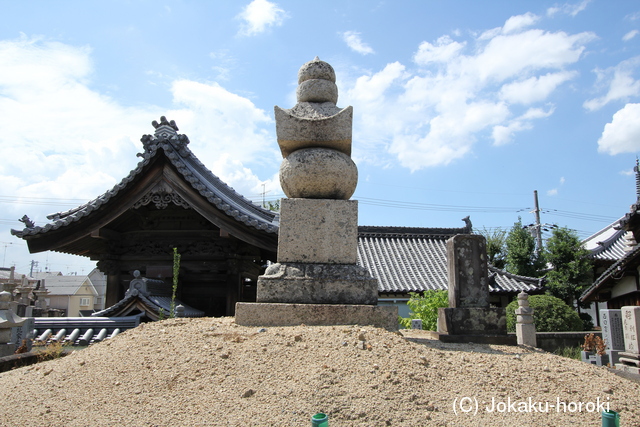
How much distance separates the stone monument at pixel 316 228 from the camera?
13.8 ft

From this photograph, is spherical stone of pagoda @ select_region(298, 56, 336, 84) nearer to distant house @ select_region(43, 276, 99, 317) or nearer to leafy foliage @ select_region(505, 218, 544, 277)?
leafy foliage @ select_region(505, 218, 544, 277)

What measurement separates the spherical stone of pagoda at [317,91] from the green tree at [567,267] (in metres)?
14.6

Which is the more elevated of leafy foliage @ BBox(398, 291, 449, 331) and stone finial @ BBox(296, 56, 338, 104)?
stone finial @ BBox(296, 56, 338, 104)

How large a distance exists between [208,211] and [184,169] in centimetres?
86

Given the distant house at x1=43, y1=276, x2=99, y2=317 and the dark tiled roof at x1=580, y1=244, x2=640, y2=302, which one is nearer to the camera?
the dark tiled roof at x1=580, y1=244, x2=640, y2=302

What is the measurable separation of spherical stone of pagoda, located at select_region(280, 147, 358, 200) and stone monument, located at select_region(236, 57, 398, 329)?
0.04ft

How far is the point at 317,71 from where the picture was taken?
17.3 feet

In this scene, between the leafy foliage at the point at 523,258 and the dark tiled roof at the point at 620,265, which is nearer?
the dark tiled roof at the point at 620,265

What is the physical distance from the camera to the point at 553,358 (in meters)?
3.95

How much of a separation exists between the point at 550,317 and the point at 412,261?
23.3ft

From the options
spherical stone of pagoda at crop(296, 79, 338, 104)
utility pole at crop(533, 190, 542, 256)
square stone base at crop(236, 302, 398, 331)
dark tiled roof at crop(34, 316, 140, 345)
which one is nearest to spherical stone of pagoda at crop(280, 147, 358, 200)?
spherical stone of pagoda at crop(296, 79, 338, 104)

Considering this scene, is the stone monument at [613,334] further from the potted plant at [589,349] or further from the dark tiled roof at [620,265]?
the dark tiled roof at [620,265]

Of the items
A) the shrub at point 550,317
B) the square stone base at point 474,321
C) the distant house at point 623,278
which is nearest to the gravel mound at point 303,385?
the square stone base at point 474,321

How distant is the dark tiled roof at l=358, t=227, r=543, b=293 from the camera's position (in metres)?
16.2
